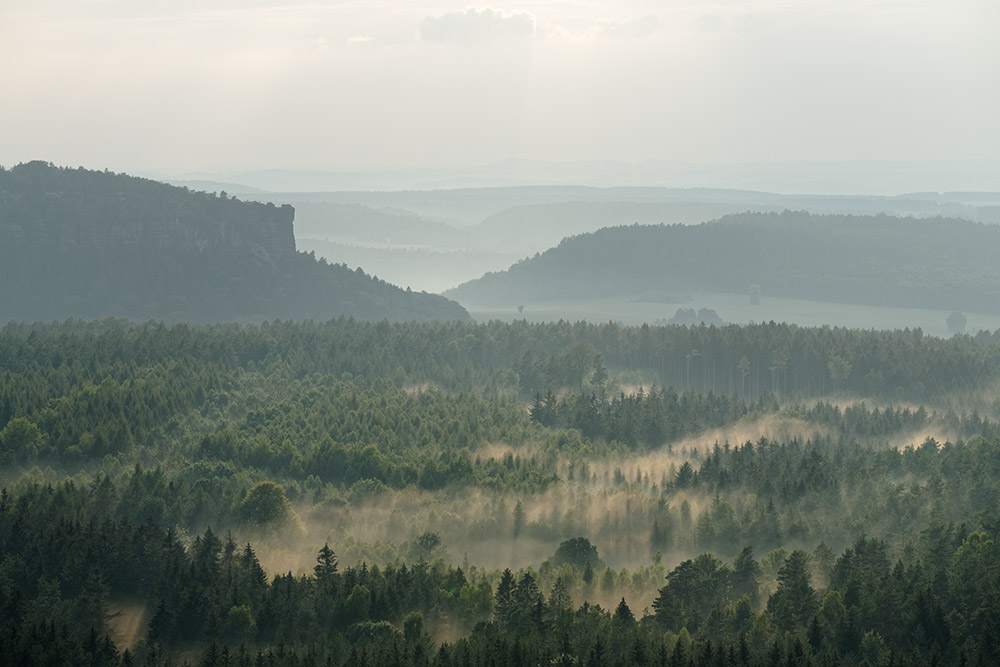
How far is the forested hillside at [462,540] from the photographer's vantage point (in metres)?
108

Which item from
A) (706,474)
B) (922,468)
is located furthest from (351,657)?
(922,468)

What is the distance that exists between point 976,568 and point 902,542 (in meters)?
20.9

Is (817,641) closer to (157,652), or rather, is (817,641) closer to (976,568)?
(976,568)

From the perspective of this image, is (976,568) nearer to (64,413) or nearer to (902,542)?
(902,542)

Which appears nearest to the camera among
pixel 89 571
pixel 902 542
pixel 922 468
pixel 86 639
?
pixel 86 639

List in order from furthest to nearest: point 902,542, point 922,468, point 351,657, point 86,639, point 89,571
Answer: point 922,468 < point 902,542 < point 89,571 < point 86,639 < point 351,657

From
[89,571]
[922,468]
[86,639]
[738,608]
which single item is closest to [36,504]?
[89,571]

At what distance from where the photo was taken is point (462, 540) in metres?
Result: 147

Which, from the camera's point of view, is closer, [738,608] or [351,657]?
[351,657]

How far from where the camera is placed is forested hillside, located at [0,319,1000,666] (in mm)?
108188

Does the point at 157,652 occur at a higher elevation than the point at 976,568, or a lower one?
lower

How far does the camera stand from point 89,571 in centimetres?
12050

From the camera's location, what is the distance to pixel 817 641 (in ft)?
352

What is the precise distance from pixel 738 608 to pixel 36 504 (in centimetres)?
7583
